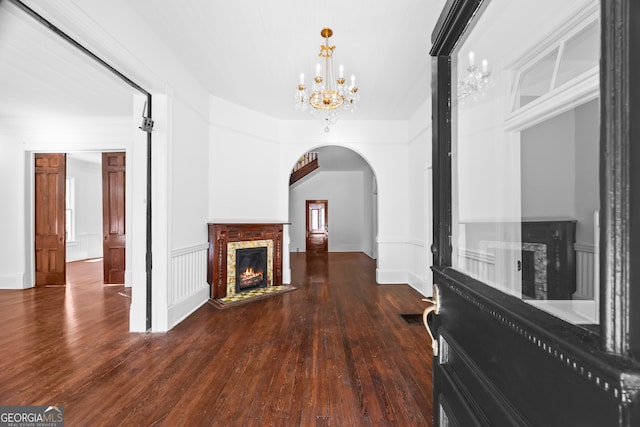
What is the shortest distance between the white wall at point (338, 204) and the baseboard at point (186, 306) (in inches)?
257

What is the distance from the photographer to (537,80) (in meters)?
0.93

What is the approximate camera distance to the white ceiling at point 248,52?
2641 mm

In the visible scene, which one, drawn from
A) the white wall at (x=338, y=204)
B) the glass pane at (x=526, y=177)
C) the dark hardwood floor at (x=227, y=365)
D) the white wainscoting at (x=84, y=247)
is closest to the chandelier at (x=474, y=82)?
the glass pane at (x=526, y=177)

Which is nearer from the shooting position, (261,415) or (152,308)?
(261,415)

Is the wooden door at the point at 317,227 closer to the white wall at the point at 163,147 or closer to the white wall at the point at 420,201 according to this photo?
the white wall at the point at 420,201

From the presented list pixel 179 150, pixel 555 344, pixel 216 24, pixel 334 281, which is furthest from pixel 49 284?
pixel 555 344

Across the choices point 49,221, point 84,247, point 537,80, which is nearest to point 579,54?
point 537,80

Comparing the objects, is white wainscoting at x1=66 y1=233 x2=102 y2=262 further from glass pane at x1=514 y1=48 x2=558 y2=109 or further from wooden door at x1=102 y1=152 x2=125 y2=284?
glass pane at x1=514 y1=48 x2=558 y2=109

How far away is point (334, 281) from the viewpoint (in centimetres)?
584

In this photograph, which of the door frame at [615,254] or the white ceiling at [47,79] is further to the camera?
the white ceiling at [47,79]

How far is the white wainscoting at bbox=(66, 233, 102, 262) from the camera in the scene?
831 cm

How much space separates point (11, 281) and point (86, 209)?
4.08 meters

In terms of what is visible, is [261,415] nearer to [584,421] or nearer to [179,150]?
[584,421]

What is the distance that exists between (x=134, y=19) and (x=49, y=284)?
5.28 m
